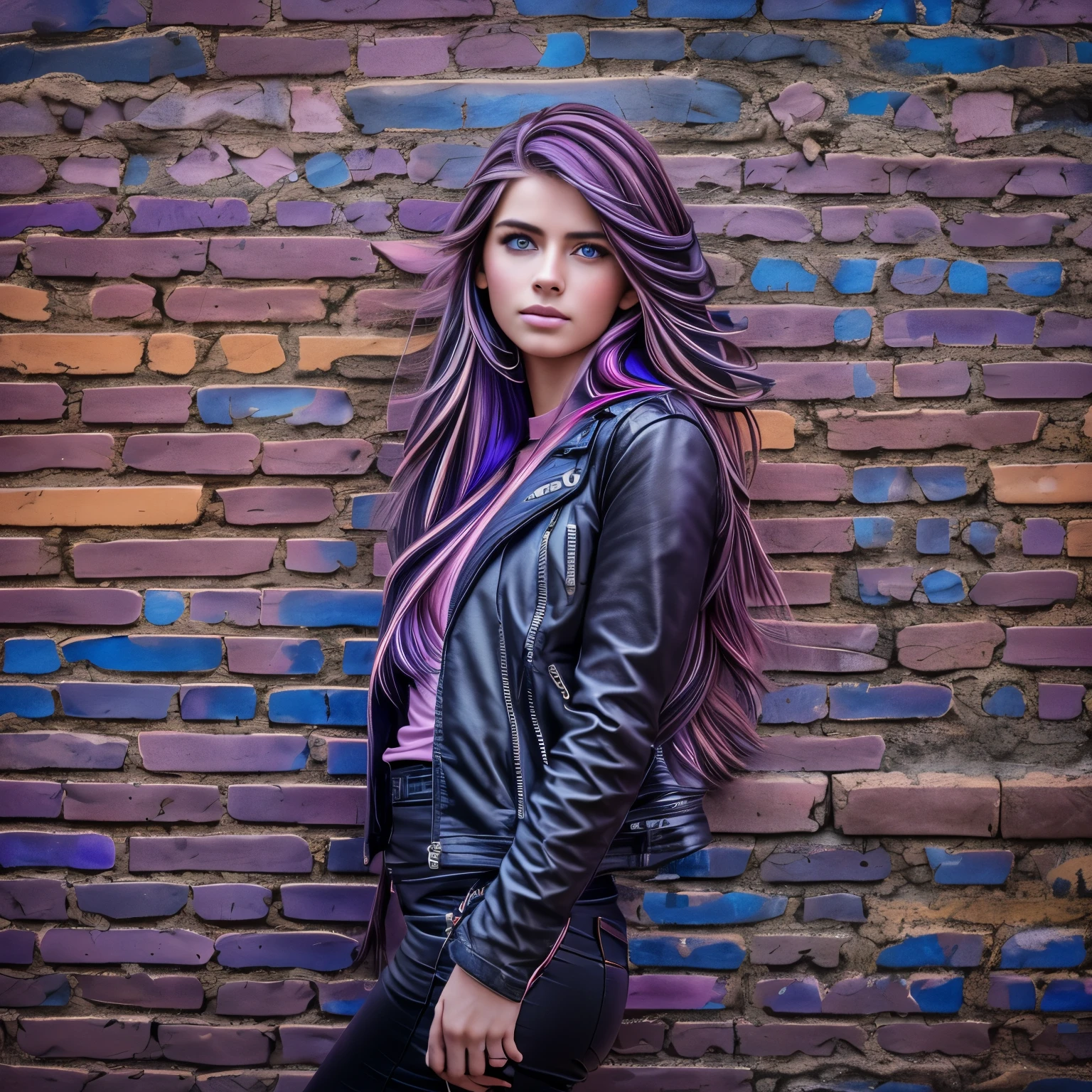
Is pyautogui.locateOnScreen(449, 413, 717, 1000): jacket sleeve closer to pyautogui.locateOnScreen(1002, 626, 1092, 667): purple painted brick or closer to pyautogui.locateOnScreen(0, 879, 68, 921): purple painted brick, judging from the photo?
pyautogui.locateOnScreen(1002, 626, 1092, 667): purple painted brick

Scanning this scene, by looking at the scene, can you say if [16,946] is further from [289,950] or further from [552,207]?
[552,207]

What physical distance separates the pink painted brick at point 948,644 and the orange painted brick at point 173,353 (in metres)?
1.63

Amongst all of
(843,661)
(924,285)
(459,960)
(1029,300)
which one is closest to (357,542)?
(459,960)

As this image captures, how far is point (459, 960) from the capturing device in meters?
1.13

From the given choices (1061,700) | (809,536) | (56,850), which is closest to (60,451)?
(56,850)

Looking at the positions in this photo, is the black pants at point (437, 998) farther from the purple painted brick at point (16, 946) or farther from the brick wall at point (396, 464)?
the purple painted brick at point (16, 946)


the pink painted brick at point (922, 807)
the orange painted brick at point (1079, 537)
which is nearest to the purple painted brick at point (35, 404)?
the pink painted brick at point (922, 807)

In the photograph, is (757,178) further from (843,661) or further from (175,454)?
(175,454)

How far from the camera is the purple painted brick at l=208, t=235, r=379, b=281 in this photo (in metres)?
1.77

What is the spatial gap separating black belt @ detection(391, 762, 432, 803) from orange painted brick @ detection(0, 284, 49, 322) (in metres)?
1.29

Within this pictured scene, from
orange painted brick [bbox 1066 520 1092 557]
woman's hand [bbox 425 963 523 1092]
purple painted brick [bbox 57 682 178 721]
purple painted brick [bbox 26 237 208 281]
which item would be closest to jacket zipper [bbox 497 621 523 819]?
woman's hand [bbox 425 963 523 1092]

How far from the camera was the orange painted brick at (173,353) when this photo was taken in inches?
71.1

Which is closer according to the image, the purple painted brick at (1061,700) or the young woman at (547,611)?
the young woman at (547,611)

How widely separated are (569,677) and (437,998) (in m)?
0.51
